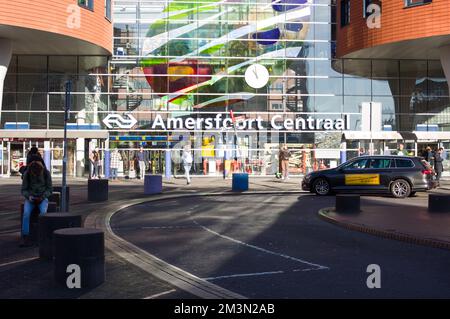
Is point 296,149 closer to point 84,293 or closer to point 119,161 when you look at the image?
point 119,161

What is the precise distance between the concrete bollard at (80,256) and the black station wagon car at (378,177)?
44.2 ft

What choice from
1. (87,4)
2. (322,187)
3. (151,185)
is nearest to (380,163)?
(322,187)

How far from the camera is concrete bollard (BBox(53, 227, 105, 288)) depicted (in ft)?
19.6

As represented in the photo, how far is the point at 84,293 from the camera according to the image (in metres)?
5.80

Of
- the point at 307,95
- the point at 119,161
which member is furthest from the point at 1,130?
the point at 307,95

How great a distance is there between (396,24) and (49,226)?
24.3m

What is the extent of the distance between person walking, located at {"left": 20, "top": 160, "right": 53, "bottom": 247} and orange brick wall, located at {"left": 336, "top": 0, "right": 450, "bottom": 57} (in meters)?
22.7

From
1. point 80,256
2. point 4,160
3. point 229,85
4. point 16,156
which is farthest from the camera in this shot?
point 229,85

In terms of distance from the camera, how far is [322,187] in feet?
61.6

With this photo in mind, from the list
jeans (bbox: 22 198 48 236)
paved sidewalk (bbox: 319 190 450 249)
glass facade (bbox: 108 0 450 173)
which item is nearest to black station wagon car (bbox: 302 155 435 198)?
paved sidewalk (bbox: 319 190 450 249)

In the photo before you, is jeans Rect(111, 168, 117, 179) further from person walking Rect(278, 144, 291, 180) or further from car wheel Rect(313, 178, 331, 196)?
car wheel Rect(313, 178, 331, 196)

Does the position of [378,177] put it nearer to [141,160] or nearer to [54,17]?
[141,160]

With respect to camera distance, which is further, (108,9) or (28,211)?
(108,9)

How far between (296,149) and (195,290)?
2747 centimetres
